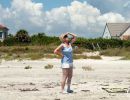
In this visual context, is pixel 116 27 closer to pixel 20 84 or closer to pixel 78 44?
pixel 78 44

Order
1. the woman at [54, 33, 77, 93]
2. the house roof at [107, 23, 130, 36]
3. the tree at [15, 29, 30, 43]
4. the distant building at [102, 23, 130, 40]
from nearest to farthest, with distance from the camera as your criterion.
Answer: the woman at [54, 33, 77, 93], the tree at [15, 29, 30, 43], the distant building at [102, 23, 130, 40], the house roof at [107, 23, 130, 36]

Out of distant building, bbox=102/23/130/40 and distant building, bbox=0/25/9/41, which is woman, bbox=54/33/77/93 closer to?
distant building, bbox=102/23/130/40

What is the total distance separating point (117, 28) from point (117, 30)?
112cm

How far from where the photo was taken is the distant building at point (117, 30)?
341 ft

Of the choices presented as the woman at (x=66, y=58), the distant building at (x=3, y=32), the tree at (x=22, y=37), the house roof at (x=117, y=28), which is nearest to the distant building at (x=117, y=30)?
the house roof at (x=117, y=28)

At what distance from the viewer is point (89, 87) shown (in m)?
17.0

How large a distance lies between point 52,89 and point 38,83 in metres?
2.51

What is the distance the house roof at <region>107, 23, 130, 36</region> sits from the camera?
106394 mm

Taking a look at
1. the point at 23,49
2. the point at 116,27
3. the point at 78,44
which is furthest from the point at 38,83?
the point at 116,27

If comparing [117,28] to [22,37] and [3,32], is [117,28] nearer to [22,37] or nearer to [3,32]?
[3,32]

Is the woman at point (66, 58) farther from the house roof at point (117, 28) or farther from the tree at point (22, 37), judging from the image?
the house roof at point (117, 28)

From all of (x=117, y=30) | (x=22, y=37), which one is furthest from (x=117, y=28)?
(x=22, y=37)

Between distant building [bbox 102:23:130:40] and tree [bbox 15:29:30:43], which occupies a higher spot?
distant building [bbox 102:23:130:40]

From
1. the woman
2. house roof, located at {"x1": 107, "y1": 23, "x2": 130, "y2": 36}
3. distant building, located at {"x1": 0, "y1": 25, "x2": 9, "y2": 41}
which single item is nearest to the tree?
distant building, located at {"x1": 0, "y1": 25, "x2": 9, "y2": 41}
